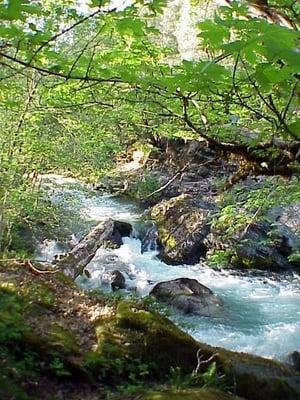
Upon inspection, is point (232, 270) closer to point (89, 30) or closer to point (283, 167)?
point (89, 30)

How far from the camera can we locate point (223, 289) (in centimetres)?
1173

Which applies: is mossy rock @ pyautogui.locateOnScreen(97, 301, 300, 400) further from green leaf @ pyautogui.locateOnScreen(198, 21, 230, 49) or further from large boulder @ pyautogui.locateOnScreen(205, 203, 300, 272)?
large boulder @ pyautogui.locateOnScreen(205, 203, 300, 272)

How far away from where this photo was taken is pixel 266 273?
12.7m

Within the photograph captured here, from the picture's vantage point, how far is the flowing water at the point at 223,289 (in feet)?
28.9

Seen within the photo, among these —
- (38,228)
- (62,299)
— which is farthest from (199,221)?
(62,299)

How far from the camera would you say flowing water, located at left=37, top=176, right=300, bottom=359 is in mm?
8805

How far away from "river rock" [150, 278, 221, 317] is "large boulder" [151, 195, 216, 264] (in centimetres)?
280

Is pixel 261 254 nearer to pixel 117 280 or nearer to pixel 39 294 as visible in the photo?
pixel 117 280

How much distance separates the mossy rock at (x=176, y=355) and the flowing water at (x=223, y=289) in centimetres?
194

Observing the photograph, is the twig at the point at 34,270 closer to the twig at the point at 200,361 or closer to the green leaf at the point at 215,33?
the twig at the point at 200,361

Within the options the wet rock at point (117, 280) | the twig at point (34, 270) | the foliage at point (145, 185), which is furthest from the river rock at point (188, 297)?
the foliage at point (145, 185)

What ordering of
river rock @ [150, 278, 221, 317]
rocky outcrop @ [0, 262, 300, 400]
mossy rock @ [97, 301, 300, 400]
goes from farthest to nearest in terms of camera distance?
river rock @ [150, 278, 221, 317] < mossy rock @ [97, 301, 300, 400] < rocky outcrop @ [0, 262, 300, 400]

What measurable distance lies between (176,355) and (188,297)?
514 cm

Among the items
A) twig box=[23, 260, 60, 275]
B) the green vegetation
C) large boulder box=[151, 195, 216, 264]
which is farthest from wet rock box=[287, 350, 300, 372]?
large boulder box=[151, 195, 216, 264]
